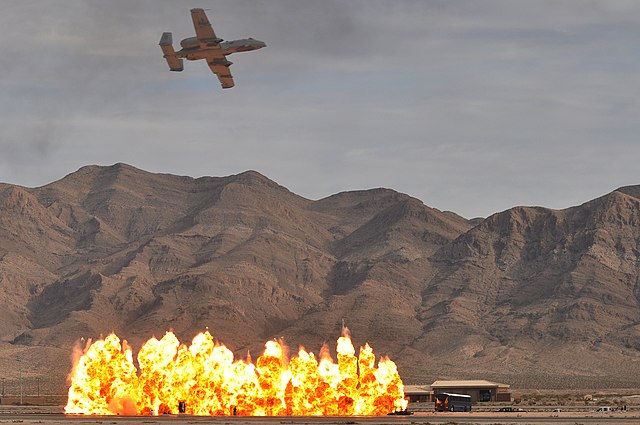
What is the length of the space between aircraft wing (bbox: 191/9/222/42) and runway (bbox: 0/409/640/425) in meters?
36.4

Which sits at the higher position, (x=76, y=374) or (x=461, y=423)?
(x=76, y=374)

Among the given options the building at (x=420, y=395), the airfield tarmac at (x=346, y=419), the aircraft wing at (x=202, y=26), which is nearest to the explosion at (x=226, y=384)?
the airfield tarmac at (x=346, y=419)

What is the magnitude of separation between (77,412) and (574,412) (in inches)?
2216

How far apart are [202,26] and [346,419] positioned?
1613 inches

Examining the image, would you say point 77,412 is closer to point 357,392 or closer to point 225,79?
point 357,392

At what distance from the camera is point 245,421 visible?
388ft

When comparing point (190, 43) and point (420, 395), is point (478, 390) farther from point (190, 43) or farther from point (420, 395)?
point (190, 43)

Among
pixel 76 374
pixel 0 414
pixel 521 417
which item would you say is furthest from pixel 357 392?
pixel 0 414

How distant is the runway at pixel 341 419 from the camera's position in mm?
115250

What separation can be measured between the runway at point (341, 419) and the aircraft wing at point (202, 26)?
36352 mm

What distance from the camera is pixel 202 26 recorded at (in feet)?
371

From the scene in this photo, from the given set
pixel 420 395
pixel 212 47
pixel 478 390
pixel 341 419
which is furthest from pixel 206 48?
pixel 478 390

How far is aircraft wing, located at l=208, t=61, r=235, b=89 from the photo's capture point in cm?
11800

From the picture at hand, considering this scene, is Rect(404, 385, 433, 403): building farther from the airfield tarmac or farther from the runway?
the runway
